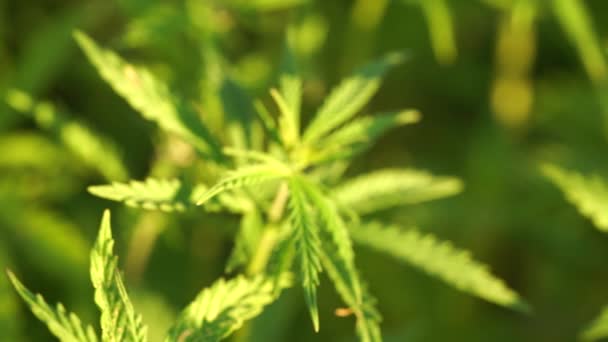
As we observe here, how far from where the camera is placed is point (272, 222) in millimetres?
1232

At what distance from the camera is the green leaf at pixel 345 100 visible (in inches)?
48.1

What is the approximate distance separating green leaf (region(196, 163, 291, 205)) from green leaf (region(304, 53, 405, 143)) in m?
0.10

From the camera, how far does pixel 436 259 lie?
138 cm

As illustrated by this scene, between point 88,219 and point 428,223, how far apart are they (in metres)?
0.89

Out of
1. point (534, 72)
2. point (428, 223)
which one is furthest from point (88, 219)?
point (534, 72)

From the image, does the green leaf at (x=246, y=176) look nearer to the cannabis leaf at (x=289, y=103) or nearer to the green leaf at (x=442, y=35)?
the cannabis leaf at (x=289, y=103)

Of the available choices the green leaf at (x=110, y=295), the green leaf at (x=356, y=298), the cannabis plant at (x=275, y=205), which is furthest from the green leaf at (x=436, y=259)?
the green leaf at (x=110, y=295)

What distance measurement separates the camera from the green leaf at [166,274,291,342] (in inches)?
40.7

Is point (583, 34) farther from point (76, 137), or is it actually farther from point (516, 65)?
point (76, 137)

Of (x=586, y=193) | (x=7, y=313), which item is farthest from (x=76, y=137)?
(x=586, y=193)

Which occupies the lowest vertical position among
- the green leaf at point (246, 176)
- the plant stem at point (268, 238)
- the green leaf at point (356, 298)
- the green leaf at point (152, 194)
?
the green leaf at point (356, 298)

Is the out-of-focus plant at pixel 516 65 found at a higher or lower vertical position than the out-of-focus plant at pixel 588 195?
higher

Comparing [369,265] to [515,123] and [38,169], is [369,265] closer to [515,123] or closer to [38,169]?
[515,123]

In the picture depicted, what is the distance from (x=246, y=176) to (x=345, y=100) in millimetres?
309
